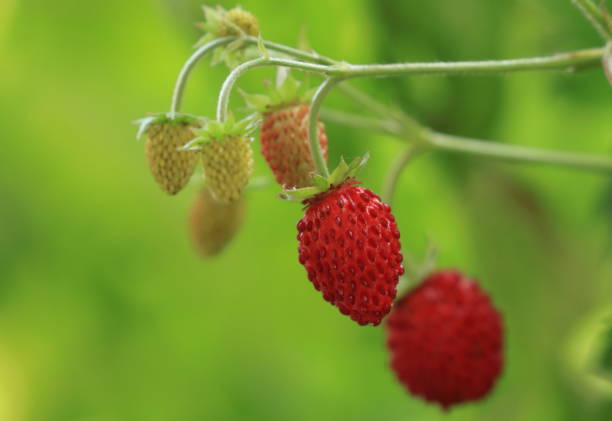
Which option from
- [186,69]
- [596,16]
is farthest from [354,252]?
[596,16]

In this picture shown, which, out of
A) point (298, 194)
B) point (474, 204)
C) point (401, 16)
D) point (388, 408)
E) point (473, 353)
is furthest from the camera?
point (388, 408)

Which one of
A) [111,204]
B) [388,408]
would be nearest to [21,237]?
[111,204]

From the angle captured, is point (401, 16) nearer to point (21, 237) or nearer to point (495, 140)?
point (495, 140)

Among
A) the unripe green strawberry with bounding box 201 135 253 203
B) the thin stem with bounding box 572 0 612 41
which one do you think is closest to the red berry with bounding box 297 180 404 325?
the unripe green strawberry with bounding box 201 135 253 203

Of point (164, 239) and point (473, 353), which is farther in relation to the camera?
point (164, 239)

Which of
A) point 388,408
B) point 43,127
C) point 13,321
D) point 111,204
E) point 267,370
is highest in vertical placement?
point 43,127

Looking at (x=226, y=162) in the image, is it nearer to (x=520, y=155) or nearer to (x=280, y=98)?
(x=280, y=98)
